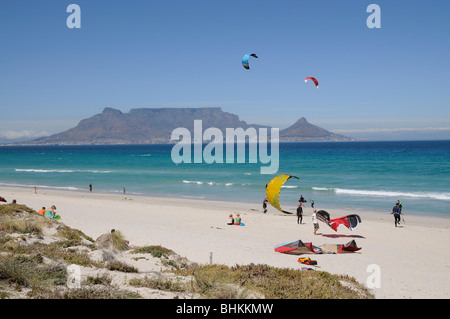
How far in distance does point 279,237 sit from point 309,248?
358 centimetres

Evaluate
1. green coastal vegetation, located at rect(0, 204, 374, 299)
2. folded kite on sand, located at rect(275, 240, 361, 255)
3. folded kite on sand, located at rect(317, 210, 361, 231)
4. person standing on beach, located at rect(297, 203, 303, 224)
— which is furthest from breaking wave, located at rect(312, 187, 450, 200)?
green coastal vegetation, located at rect(0, 204, 374, 299)

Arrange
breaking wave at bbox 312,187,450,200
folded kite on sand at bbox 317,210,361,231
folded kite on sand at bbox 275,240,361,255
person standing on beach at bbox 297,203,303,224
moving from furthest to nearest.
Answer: breaking wave at bbox 312,187,450,200 → person standing on beach at bbox 297,203,303,224 → folded kite on sand at bbox 317,210,361,231 → folded kite on sand at bbox 275,240,361,255

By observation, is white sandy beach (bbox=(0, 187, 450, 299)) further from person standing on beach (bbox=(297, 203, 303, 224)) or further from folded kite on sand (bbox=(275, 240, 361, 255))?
person standing on beach (bbox=(297, 203, 303, 224))

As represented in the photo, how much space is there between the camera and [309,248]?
43.3 ft

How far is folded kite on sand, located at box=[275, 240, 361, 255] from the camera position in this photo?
520 inches

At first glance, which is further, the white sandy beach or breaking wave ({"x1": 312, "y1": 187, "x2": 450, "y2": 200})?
breaking wave ({"x1": 312, "y1": 187, "x2": 450, "y2": 200})

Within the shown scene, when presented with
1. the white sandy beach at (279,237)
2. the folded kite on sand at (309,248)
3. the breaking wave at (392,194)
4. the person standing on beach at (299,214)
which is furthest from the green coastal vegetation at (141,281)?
the breaking wave at (392,194)

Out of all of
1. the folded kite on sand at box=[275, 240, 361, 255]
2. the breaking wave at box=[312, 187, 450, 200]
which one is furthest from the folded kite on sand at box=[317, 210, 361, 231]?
the breaking wave at box=[312, 187, 450, 200]

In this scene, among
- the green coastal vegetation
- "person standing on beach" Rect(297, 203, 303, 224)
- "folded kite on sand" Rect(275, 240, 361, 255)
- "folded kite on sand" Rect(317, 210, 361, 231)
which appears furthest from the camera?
"person standing on beach" Rect(297, 203, 303, 224)

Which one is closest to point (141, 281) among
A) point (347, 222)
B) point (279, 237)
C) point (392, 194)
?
point (279, 237)

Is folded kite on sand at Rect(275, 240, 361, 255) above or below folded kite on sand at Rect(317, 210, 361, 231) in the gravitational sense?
below

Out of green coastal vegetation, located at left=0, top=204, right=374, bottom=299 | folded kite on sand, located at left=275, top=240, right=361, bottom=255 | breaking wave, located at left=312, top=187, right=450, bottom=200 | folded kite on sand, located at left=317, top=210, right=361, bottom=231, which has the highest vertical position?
green coastal vegetation, located at left=0, top=204, right=374, bottom=299

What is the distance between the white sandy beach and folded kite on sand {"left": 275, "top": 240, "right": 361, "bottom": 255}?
296mm

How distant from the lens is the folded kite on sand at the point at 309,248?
13.2m
